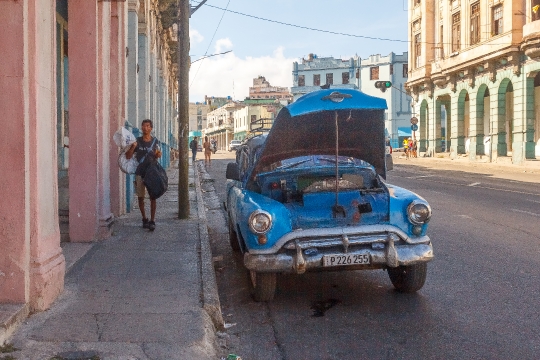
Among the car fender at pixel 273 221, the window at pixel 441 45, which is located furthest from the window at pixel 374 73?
the car fender at pixel 273 221

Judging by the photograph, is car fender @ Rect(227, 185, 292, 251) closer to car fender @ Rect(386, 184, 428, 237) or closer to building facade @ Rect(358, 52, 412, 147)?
car fender @ Rect(386, 184, 428, 237)

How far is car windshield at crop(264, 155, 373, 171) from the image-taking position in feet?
21.8

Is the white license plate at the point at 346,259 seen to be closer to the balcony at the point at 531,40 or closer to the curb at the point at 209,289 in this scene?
the curb at the point at 209,289

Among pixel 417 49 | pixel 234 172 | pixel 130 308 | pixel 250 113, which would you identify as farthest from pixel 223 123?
pixel 130 308

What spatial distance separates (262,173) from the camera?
662 centimetres

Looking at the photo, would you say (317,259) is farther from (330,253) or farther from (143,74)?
(143,74)

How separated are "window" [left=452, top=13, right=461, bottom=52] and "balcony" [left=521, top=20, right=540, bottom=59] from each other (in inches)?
340

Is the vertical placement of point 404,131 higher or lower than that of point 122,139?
higher

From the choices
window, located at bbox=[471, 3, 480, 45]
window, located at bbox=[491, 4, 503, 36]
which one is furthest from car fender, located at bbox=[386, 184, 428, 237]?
window, located at bbox=[471, 3, 480, 45]

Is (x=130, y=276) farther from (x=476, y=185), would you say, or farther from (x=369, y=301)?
(x=476, y=185)

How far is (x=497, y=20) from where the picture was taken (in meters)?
32.8

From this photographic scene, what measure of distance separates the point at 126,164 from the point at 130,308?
14.0 ft

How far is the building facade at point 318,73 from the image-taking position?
81.2m

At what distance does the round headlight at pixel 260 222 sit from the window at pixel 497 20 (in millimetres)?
30656
